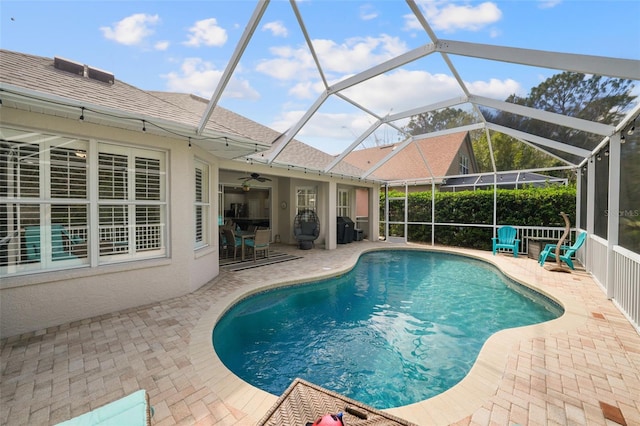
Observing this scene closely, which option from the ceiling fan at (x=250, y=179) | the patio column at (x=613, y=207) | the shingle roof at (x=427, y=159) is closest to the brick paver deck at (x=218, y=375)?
the patio column at (x=613, y=207)

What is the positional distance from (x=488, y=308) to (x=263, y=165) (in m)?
6.96

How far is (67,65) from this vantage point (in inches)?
199

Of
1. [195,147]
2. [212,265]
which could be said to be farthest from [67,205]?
[212,265]

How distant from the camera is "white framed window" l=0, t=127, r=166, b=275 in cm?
395

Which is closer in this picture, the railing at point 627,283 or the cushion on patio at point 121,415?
the cushion on patio at point 121,415

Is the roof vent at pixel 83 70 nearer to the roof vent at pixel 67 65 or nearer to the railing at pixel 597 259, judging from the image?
Answer: the roof vent at pixel 67 65

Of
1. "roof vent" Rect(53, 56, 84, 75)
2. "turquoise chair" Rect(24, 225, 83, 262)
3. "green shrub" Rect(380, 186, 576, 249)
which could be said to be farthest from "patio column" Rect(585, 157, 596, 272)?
"roof vent" Rect(53, 56, 84, 75)

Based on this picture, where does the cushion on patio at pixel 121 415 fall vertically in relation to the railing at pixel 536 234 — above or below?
below

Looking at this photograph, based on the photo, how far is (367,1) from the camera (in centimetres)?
447

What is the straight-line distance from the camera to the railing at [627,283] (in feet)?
13.4

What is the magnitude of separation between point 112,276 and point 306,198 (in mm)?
8821

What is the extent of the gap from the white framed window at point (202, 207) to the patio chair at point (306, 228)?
15.6 feet

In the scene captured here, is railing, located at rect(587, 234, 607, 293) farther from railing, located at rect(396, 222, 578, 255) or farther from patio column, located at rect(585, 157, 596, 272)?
railing, located at rect(396, 222, 578, 255)

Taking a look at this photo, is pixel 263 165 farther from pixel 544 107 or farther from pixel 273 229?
pixel 544 107
